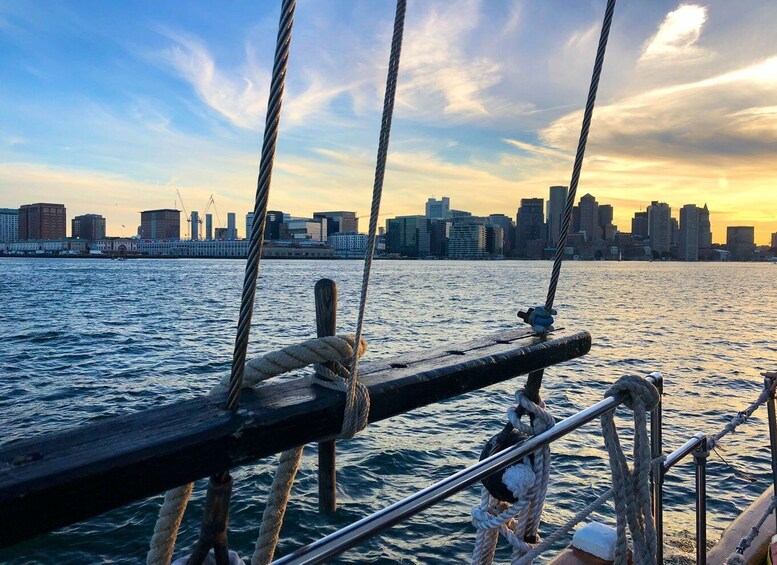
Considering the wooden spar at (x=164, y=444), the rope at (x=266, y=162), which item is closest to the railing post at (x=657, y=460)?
the wooden spar at (x=164, y=444)

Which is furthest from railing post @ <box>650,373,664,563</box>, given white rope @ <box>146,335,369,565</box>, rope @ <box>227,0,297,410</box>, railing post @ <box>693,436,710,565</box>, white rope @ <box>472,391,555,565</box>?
rope @ <box>227,0,297,410</box>

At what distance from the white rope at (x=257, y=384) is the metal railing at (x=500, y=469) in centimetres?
29

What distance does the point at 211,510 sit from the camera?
1476 mm

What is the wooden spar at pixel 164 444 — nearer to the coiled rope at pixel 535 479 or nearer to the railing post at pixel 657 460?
the coiled rope at pixel 535 479

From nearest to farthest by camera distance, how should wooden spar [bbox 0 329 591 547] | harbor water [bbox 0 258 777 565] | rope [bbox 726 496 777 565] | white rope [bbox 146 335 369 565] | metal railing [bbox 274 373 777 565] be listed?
wooden spar [bbox 0 329 591 547] → metal railing [bbox 274 373 777 565] → white rope [bbox 146 335 369 565] → rope [bbox 726 496 777 565] → harbor water [bbox 0 258 777 565]

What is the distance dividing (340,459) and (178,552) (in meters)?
3.99

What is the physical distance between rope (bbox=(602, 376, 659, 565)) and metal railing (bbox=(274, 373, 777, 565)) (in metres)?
0.06

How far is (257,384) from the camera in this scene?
1741mm

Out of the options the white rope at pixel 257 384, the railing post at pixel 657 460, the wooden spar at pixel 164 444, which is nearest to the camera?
the wooden spar at pixel 164 444

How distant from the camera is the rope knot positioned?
86.0 inches

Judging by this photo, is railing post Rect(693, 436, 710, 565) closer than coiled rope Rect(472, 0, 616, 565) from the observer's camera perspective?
No

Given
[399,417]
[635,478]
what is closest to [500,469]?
[635,478]

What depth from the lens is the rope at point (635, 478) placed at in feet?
6.98

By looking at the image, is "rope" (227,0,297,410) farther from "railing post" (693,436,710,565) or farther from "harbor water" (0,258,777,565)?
"harbor water" (0,258,777,565)
